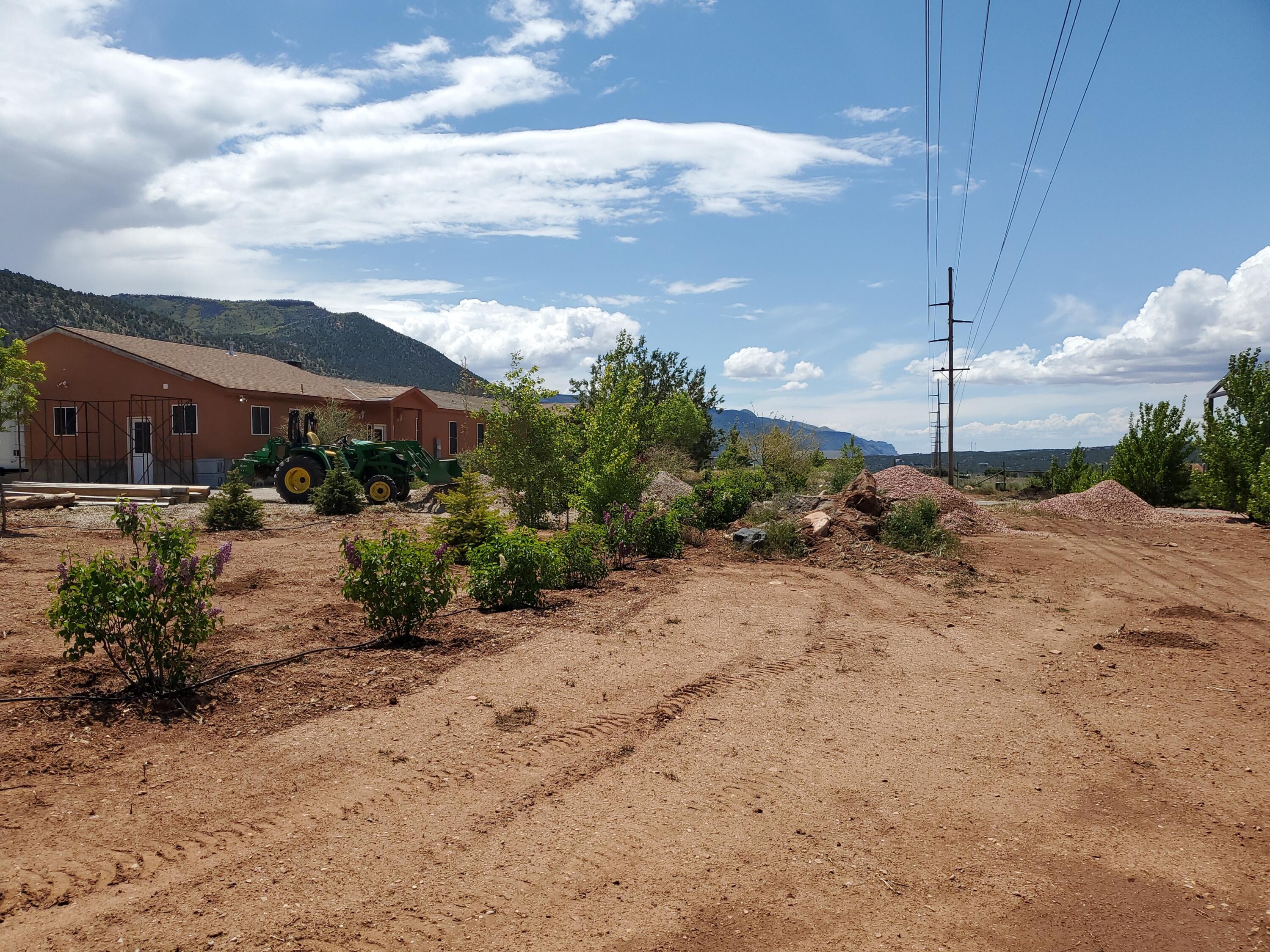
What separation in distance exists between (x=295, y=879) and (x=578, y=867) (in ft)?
3.80

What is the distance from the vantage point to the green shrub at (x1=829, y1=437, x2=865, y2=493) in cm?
2261

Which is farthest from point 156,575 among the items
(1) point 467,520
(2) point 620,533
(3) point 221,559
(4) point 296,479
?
(4) point 296,479

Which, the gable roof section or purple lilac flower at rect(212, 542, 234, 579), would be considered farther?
the gable roof section

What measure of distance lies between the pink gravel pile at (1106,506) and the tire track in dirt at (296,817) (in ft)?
59.6

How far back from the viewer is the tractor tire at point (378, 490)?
20703 millimetres

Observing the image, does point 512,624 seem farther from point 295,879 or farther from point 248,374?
point 248,374

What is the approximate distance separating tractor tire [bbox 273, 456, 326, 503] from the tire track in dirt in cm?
1722

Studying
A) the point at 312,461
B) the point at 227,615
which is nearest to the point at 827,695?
the point at 227,615

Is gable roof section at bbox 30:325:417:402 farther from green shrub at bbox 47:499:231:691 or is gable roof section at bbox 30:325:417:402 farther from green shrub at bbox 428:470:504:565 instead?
green shrub at bbox 47:499:231:691

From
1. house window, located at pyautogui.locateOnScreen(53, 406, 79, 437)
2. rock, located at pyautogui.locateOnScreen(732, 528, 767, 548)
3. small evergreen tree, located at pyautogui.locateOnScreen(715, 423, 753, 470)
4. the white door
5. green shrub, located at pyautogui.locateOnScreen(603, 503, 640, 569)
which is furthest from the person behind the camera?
small evergreen tree, located at pyautogui.locateOnScreen(715, 423, 753, 470)

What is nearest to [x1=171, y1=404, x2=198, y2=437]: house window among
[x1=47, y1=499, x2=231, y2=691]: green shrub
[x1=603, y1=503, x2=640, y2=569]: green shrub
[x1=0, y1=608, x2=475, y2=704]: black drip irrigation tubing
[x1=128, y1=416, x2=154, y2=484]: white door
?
[x1=128, y1=416, x2=154, y2=484]: white door

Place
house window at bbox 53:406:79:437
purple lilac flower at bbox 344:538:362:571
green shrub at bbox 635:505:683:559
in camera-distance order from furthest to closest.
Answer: house window at bbox 53:406:79:437
green shrub at bbox 635:505:683:559
purple lilac flower at bbox 344:538:362:571

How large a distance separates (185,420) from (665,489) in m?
19.8

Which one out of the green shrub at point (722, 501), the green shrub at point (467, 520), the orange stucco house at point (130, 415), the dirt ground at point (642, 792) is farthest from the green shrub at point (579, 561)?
the orange stucco house at point (130, 415)
